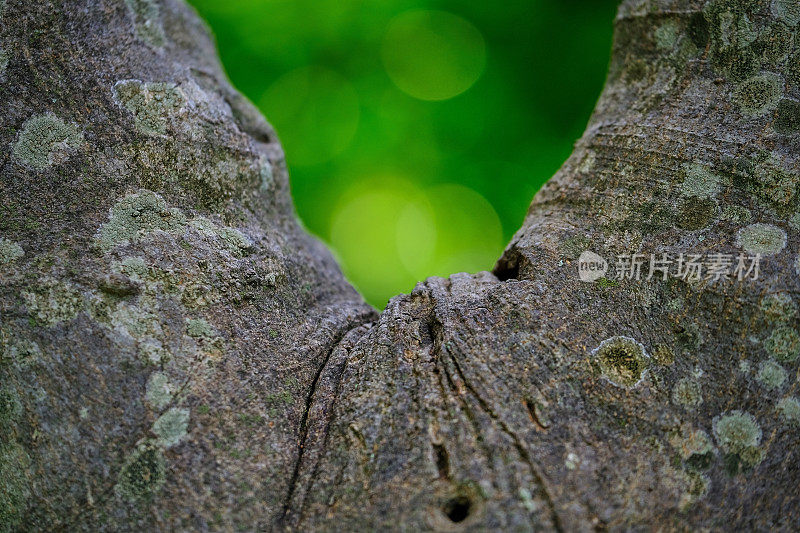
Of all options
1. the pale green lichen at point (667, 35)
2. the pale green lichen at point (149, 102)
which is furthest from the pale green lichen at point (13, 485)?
the pale green lichen at point (667, 35)

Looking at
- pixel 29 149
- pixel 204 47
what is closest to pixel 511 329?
pixel 29 149

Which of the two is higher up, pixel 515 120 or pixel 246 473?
pixel 515 120

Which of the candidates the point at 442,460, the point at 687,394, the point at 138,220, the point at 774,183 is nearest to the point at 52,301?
the point at 138,220

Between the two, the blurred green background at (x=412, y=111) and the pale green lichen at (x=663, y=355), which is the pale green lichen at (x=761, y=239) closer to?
the pale green lichen at (x=663, y=355)

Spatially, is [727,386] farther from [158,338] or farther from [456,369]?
[158,338]

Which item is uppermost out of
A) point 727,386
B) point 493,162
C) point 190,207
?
point 493,162

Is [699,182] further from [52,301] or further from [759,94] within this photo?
[52,301]

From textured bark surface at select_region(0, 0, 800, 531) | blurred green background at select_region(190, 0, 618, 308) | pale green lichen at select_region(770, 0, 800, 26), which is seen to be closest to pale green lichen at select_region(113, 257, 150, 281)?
textured bark surface at select_region(0, 0, 800, 531)
